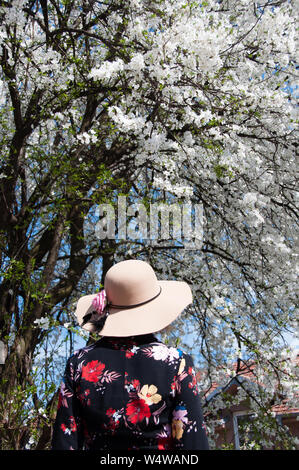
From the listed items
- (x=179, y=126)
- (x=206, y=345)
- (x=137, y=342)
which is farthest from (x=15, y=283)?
→ (x=137, y=342)

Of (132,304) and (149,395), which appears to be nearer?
(149,395)

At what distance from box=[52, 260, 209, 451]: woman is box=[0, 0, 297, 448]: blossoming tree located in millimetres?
2795

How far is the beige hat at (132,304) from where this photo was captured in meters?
1.56

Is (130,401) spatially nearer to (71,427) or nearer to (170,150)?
(71,427)

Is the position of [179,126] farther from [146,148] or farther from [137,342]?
[137,342]

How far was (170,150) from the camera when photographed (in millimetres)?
5898

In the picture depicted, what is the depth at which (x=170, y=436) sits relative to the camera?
4.60 feet

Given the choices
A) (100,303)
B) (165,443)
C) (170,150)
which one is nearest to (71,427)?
(165,443)

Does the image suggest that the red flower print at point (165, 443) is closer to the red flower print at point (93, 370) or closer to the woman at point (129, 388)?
the woman at point (129, 388)

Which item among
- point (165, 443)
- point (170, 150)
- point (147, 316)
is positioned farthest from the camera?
point (170, 150)

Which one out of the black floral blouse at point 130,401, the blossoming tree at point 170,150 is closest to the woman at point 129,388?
the black floral blouse at point 130,401

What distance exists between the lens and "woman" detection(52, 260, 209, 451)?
138cm

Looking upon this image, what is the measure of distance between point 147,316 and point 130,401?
1.03ft

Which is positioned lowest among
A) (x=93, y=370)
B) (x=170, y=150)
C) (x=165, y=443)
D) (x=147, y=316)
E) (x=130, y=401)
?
(x=165, y=443)
